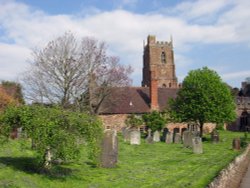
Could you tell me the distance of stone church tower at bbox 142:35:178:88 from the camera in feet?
270

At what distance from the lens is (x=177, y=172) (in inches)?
680

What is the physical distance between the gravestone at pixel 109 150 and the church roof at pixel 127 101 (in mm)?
27632

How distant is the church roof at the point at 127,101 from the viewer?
48.5 metres

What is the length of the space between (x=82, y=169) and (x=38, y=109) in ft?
11.7

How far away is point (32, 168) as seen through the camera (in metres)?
15.5

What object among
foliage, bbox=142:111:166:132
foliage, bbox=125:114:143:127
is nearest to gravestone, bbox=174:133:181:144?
foliage, bbox=142:111:166:132

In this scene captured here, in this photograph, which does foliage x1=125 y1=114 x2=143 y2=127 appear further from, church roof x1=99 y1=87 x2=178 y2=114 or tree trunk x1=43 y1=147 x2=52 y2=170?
tree trunk x1=43 y1=147 x2=52 y2=170

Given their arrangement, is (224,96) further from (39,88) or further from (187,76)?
(39,88)

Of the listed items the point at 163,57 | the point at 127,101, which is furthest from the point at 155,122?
the point at 163,57

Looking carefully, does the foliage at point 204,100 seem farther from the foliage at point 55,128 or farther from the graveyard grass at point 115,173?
the foliage at point 55,128

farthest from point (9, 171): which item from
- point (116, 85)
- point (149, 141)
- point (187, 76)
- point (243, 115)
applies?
point (243, 115)

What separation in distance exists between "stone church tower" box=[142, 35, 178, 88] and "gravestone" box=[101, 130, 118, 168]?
62.8 m

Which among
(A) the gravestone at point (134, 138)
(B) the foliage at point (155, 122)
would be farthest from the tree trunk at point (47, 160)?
(B) the foliage at point (155, 122)

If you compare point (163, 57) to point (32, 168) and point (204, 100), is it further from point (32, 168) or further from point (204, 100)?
point (32, 168)
